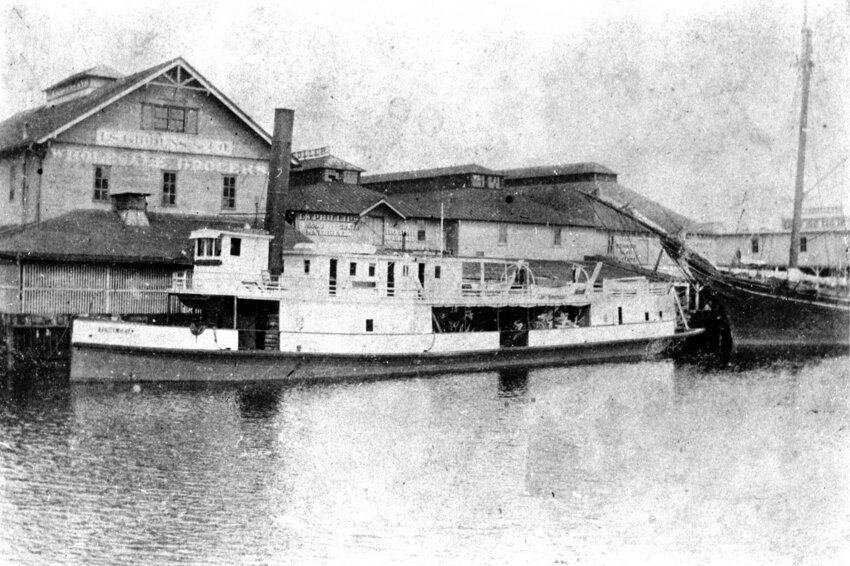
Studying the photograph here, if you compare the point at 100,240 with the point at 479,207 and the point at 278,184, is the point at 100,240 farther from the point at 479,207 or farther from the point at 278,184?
the point at 479,207

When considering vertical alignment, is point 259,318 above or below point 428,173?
below

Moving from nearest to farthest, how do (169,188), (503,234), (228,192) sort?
(169,188) < (228,192) < (503,234)

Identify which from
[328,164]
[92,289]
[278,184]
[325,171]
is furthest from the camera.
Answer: [328,164]

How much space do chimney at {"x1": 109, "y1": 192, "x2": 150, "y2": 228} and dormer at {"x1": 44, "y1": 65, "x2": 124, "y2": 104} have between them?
7862 millimetres

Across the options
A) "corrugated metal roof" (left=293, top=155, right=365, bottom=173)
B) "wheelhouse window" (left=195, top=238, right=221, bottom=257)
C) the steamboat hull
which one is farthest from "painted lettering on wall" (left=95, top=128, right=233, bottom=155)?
"corrugated metal roof" (left=293, top=155, right=365, bottom=173)

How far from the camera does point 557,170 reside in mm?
60469

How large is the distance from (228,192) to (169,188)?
244 centimetres

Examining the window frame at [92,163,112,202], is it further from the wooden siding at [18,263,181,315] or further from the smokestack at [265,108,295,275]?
the smokestack at [265,108,295,275]

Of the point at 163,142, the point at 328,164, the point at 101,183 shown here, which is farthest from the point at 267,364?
the point at 328,164

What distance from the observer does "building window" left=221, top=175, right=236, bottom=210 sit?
35.7 meters

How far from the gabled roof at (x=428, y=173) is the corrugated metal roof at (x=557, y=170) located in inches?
235

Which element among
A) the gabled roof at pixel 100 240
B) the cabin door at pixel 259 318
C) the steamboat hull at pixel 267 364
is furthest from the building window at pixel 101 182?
the steamboat hull at pixel 267 364

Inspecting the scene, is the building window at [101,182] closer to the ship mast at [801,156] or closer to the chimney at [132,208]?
the chimney at [132,208]

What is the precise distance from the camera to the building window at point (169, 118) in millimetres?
33656
